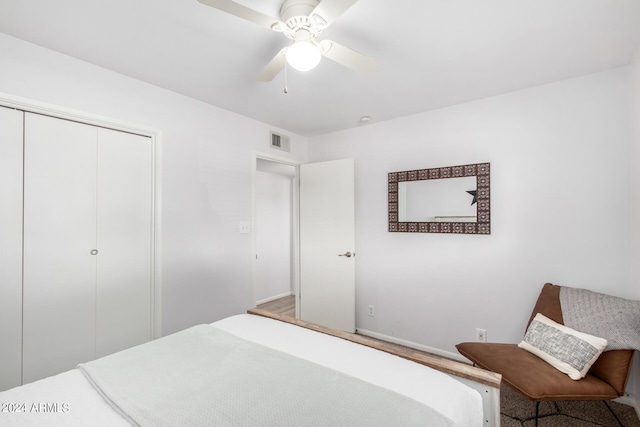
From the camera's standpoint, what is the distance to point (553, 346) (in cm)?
181

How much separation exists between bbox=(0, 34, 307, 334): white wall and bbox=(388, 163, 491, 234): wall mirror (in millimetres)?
1601

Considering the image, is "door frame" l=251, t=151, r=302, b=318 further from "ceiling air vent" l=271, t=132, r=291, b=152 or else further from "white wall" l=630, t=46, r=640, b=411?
"white wall" l=630, t=46, r=640, b=411

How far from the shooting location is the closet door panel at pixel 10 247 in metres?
1.67

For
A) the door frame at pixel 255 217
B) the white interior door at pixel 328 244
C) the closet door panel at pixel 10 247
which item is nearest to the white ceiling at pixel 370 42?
the closet door panel at pixel 10 247

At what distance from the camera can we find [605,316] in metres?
1.79

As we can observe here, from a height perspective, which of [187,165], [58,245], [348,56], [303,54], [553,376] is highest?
[348,56]

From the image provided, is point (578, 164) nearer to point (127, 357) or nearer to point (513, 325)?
point (513, 325)

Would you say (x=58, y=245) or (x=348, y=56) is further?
(x=58, y=245)

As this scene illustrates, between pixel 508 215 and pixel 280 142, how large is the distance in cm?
249

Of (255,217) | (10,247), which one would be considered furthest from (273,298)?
(10,247)

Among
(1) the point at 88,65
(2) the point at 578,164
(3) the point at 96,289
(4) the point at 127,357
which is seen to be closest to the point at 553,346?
(2) the point at 578,164

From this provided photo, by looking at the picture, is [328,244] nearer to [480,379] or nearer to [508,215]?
[508,215]

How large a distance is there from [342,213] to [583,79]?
231 centimetres

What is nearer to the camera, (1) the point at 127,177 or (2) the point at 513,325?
(1) the point at 127,177
